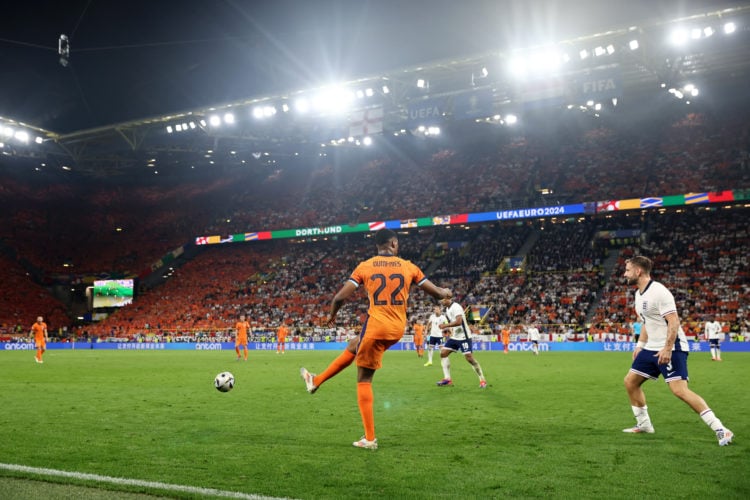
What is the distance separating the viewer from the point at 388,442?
26.1 feet

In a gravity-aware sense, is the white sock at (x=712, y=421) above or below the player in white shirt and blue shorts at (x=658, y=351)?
below

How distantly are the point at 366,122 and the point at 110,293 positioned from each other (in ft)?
105

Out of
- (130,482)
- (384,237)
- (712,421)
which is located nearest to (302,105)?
(384,237)

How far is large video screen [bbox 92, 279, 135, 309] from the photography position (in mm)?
58062

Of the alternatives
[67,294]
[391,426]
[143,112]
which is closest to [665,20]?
[391,426]

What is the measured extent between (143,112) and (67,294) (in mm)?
23746

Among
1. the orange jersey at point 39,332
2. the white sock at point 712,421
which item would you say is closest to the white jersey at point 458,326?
the white sock at point 712,421

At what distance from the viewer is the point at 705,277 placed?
39062mm

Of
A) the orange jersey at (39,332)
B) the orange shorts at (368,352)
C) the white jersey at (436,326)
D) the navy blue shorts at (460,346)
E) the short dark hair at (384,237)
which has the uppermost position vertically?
the short dark hair at (384,237)

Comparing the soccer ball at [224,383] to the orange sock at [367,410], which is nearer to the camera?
the orange sock at [367,410]

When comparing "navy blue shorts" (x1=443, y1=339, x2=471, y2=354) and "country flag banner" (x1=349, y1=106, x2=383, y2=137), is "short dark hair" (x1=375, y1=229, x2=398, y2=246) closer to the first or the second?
"navy blue shorts" (x1=443, y1=339, x2=471, y2=354)

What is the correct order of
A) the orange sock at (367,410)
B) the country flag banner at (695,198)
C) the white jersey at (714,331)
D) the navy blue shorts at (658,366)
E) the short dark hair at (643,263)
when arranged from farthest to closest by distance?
the country flag banner at (695,198)
the white jersey at (714,331)
the short dark hair at (643,263)
the navy blue shorts at (658,366)
the orange sock at (367,410)

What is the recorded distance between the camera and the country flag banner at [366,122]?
39.2 m

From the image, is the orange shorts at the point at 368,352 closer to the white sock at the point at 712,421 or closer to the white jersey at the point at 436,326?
the white sock at the point at 712,421
